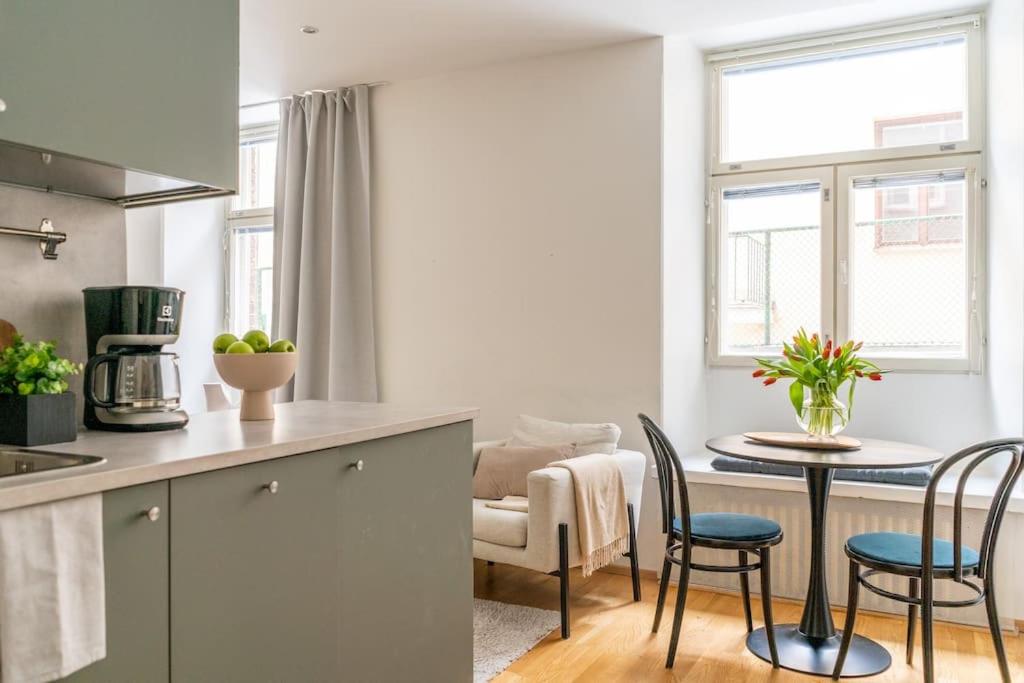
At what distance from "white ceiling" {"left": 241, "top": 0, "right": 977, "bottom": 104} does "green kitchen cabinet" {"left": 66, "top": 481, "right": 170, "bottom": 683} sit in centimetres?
273

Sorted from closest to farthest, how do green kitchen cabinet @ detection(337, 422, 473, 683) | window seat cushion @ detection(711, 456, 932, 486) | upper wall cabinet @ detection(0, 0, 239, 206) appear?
upper wall cabinet @ detection(0, 0, 239, 206) → green kitchen cabinet @ detection(337, 422, 473, 683) → window seat cushion @ detection(711, 456, 932, 486)

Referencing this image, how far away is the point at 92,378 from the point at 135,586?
0.62 meters

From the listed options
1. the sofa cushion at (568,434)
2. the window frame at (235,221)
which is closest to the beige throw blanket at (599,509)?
the sofa cushion at (568,434)

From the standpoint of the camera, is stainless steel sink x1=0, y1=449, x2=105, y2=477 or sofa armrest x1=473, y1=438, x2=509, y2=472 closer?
stainless steel sink x1=0, y1=449, x2=105, y2=477

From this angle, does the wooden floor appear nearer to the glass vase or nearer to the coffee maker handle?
the glass vase

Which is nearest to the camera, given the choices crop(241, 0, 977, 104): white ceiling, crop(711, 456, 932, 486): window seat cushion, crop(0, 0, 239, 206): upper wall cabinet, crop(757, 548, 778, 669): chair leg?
crop(0, 0, 239, 206): upper wall cabinet

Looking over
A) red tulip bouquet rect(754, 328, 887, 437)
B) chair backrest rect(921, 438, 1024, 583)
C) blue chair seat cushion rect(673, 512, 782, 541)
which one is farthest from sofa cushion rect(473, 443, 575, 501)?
chair backrest rect(921, 438, 1024, 583)

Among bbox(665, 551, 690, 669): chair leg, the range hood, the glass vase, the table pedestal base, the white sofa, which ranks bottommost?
the table pedestal base

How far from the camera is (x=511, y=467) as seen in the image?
364 centimetres

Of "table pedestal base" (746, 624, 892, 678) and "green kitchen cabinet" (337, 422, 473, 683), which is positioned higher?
"green kitchen cabinet" (337, 422, 473, 683)

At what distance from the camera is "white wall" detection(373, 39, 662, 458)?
13.0 feet

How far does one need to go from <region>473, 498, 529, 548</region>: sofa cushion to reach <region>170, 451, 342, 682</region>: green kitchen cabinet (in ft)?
4.58

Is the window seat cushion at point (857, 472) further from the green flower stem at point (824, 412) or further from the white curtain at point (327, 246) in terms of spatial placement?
the white curtain at point (327, 246)

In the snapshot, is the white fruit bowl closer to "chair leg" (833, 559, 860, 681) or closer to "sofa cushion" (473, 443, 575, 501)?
"sofa cushion" (473, 443, 575, 501)
